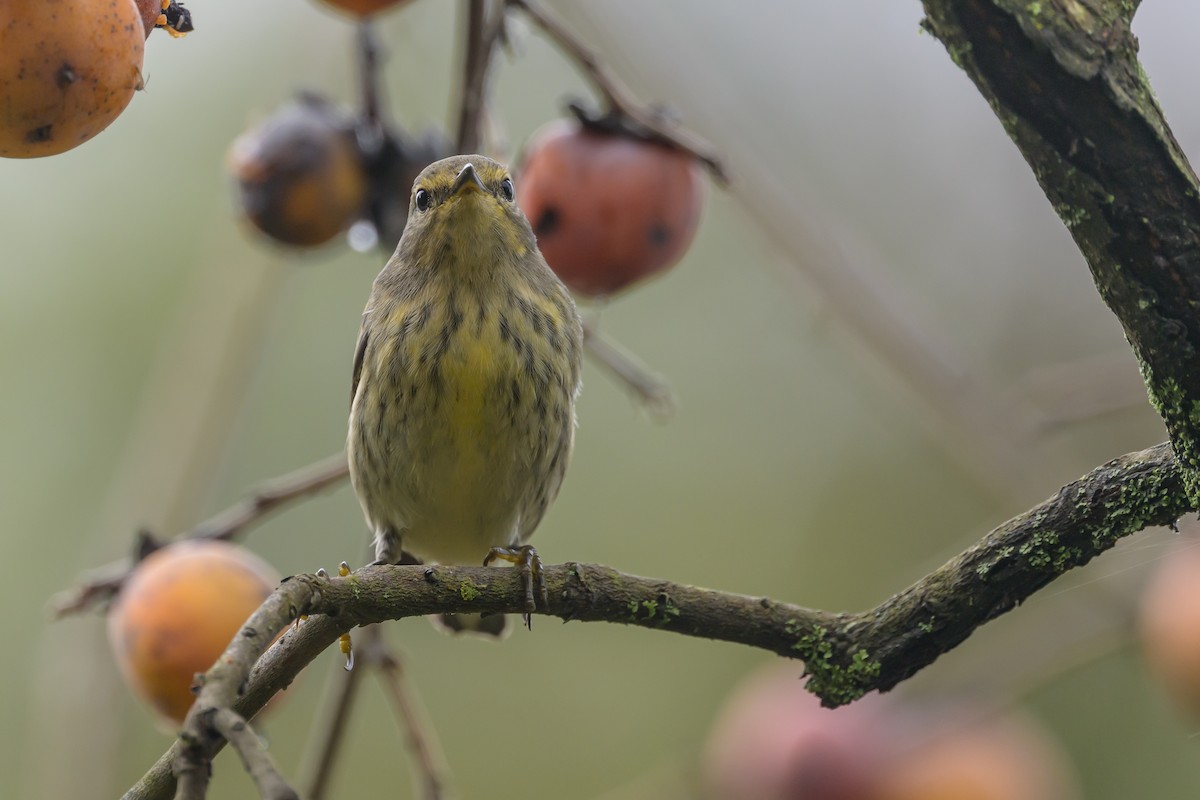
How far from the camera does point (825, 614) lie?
7.25 feet

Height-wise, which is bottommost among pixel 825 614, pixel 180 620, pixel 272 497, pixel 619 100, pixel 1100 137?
pixel 825 614

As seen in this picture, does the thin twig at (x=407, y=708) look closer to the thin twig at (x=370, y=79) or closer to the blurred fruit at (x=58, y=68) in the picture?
the thin twig at (x=370, y=79)

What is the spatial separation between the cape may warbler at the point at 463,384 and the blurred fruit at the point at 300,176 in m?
0.22

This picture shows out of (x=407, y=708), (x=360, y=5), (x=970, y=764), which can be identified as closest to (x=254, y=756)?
(x=407, y=708)

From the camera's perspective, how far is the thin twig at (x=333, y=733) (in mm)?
3061

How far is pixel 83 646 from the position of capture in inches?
159

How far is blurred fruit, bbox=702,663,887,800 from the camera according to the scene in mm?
3686

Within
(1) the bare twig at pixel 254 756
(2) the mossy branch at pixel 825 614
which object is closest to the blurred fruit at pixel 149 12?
(2) the mossy branch at pixel 825 614

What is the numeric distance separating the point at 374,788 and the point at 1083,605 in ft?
19.3

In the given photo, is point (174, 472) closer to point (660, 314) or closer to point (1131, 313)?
point (1131, 313)

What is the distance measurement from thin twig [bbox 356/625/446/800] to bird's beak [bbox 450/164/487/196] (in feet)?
4.05

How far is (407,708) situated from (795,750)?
1.19 metres

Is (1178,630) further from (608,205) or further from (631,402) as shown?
(631,402)

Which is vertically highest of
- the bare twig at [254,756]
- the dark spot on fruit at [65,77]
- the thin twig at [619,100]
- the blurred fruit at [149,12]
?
the thin twig at [619,100]
